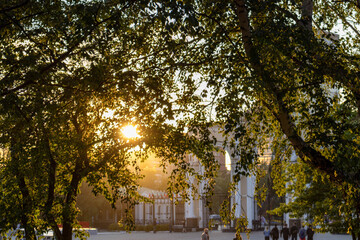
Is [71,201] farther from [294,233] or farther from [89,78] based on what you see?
[294,233]

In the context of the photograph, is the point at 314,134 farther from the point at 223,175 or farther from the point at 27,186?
the point at 223,175

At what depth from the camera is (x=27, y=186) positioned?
14.9 metres

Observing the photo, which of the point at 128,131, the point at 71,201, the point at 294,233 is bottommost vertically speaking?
the point at 294,233

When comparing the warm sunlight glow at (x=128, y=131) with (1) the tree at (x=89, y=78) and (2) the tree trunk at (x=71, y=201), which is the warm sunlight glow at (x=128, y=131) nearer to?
(1) the tree at (x=89, y=78)

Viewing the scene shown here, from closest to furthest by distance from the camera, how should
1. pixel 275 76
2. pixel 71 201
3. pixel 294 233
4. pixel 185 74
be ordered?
pixel 275 76 → pixel 185 74 → pixel 71 201 → pixel 294 233

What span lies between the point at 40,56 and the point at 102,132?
8.00 feet

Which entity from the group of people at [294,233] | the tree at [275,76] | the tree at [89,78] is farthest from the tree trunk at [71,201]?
the group of people at [294,233]

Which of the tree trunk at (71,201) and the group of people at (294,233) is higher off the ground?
the tree trunk at (71,201)

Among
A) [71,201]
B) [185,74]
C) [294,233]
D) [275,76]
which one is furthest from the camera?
[294,233]

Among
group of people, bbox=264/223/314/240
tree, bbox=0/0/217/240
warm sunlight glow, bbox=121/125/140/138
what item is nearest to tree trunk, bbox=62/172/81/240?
tree, bbox=0/0/217/240

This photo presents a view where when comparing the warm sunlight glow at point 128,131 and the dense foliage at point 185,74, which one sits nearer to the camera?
the dense foliage at point 185,74

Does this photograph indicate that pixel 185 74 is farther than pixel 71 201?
No

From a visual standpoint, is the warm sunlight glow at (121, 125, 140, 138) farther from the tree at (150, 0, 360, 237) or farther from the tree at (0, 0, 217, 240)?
the tree at (150, 0, 360, 237)

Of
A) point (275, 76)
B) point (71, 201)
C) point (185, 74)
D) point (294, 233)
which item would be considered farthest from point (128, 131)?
point (294, 233)
